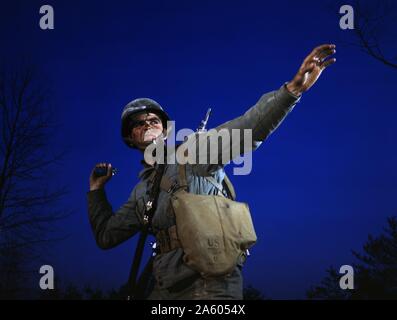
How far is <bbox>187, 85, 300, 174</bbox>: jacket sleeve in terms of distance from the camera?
121 inches

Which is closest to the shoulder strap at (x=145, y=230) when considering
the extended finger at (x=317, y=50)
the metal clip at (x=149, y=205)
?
the metal clip at (x=149, y=205)

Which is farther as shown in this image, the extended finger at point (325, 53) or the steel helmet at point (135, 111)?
the steel helmet at point (135, 111)

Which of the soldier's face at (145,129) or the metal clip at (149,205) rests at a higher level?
the soldier's face at (145,129)

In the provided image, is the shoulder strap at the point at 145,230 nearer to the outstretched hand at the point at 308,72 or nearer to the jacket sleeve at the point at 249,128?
the jacket sleeve at the point at 249,128

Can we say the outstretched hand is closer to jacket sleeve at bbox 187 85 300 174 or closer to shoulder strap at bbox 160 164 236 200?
jacket sleeve at bbox 187 85 300 174

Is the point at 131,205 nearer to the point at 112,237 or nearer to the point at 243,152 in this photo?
the point at 112,237

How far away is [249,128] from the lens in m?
3.16

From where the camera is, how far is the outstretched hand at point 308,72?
3027 mm

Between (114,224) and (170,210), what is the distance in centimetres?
97

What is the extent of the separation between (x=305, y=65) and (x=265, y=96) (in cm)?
40

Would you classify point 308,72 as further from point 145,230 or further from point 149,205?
point 145,230

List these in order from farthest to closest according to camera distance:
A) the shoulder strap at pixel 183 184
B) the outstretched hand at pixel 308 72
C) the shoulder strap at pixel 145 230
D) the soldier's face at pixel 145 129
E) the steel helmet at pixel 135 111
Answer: the steel helmet at pixel 135 111
the soldier's face at pixel 145 129
the shoulder strap at pixel 145 230
the shoulder strap at pixel 183 184
the outstretched hand at pixel 308 72

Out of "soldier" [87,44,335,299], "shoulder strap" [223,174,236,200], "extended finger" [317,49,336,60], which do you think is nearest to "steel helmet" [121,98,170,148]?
"soldier" [87,44,335,299]

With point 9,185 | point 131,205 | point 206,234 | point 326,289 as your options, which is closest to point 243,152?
point 206,234
